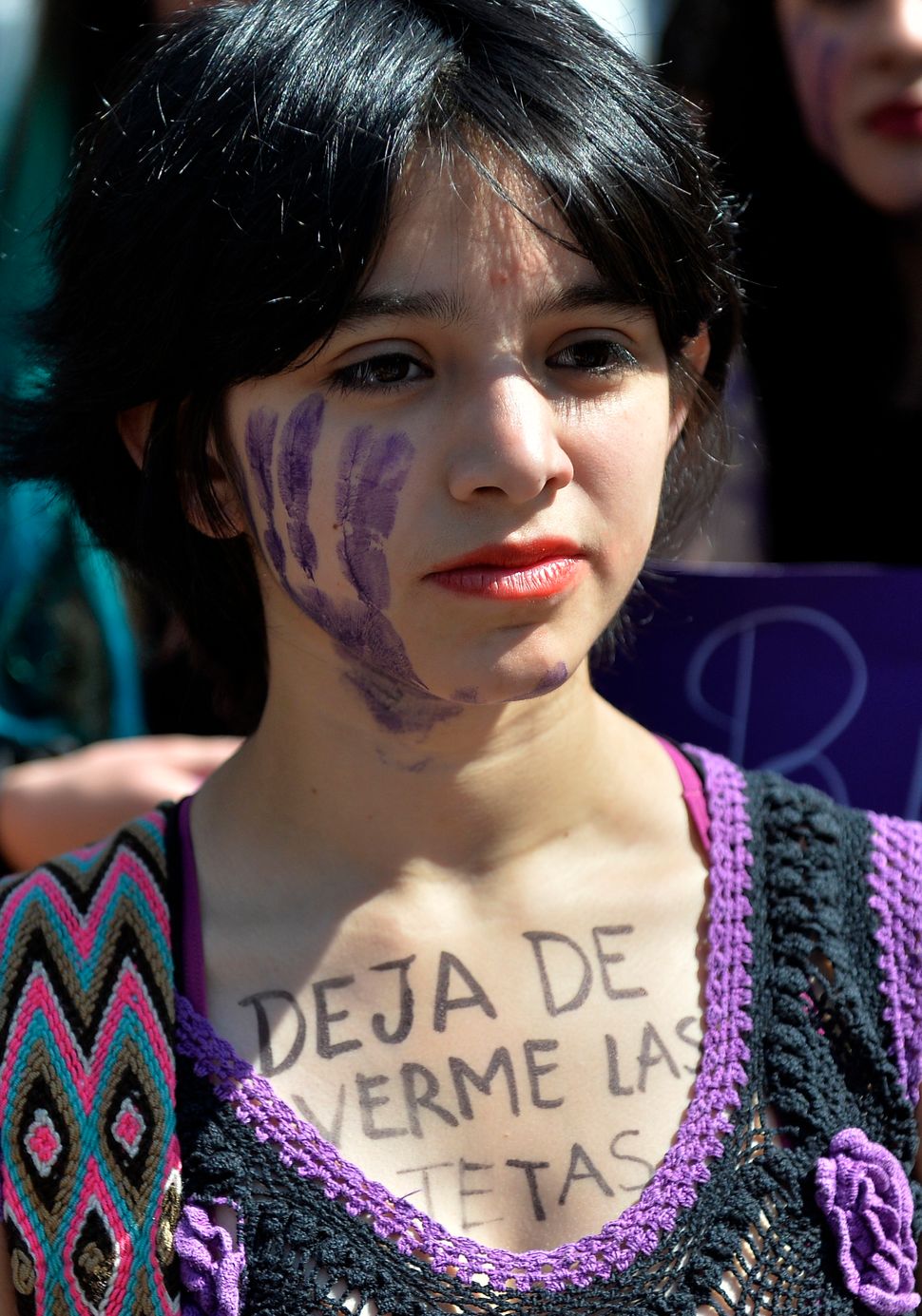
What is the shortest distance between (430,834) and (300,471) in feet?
1.43

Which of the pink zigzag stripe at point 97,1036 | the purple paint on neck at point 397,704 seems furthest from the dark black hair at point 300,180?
the pink zigzag stripe at point 97,1036

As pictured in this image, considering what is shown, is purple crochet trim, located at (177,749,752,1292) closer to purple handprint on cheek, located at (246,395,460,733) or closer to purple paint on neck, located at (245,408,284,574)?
purple handprint on cheek, located at (246,395,460,733)

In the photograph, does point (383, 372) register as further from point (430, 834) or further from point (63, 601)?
point (63, 601)

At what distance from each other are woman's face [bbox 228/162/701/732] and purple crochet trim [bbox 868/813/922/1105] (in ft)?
1.37

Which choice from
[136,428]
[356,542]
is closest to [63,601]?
[136,428]

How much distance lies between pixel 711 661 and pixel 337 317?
1005 millimetres

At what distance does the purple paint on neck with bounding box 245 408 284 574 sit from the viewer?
63.3 inches

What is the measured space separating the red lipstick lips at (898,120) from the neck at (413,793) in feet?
4.12

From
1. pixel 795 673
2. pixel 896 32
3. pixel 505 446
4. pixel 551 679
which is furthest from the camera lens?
pixel 896 32

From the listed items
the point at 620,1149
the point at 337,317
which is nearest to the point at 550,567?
the point at 337,317

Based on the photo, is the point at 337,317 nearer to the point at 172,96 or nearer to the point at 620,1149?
the point at 172,96

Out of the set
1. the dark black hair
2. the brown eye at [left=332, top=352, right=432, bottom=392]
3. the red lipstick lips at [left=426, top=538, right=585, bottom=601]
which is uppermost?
the dark black hair

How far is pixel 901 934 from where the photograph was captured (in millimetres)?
1657

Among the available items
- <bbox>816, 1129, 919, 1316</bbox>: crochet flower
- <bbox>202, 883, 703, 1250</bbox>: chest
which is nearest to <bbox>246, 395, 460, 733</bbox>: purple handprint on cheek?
<bbox>202, 883, 703, 1250</bbox>: chest
